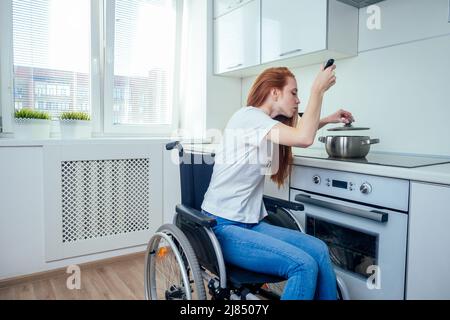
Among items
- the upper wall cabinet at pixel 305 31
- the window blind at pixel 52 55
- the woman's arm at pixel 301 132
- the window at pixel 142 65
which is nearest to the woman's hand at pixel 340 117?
the upper wall cabinet at pixel 305 31

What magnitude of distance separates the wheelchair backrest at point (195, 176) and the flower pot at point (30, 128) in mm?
1257

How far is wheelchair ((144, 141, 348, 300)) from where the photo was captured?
109 centimetres

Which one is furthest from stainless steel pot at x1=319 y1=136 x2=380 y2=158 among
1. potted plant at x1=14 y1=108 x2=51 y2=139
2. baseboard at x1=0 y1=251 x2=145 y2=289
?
potted plant at x1=14 y1=108 x2=51 y2=139

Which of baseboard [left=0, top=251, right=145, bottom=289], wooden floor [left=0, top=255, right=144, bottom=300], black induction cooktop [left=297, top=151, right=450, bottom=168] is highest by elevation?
black induction cooktop [left=297, top=151, right=450, bottom=168]

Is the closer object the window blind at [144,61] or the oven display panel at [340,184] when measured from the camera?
the oven display panel at [340,184]

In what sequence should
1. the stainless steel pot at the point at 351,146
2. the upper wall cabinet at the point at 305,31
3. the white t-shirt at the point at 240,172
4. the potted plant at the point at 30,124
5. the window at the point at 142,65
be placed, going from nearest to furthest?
the white t-shirt at the point at 240,172, the stainless steel pot at the point at 351,146, the upper wall cabinet at the point at 305,31, the potted plant at the point at 30,124, the window at the point at 142,65

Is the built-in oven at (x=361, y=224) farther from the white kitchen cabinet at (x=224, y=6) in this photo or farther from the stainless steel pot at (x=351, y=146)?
the white kitchen cabinet at (x=224, y=6)

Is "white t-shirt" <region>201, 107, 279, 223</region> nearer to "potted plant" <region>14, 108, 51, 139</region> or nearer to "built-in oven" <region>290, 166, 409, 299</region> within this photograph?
"built-in oven" <region>290, 166, 409, 299</region>

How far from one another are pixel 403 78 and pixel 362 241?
0.95m

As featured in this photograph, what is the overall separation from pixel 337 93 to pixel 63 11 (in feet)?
6.32

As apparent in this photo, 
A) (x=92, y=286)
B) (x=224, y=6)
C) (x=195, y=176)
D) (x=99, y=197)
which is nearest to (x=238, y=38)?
(x=224, y=6)

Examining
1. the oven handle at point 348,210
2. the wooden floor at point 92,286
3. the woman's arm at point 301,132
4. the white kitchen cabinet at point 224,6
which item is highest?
the white kitchen cabinet at point 224,6

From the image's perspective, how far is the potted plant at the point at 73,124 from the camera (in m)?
2.19

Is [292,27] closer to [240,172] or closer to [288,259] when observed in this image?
[240,172]
